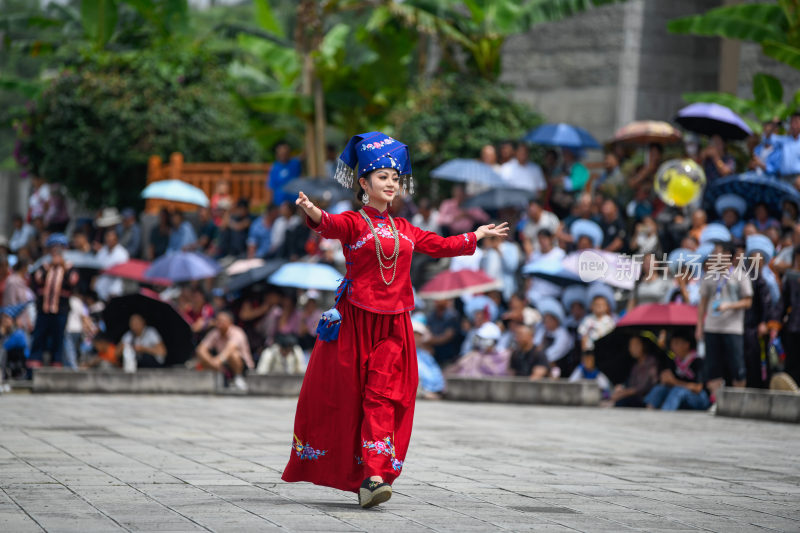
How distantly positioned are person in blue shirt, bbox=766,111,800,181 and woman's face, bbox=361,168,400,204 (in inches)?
355

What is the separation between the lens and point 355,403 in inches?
268

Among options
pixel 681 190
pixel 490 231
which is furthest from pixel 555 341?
pixel 490 231

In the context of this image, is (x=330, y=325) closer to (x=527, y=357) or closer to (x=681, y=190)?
(x=527, y=357)

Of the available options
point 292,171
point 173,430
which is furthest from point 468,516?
point 292,171

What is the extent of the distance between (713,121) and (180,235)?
9003 mm

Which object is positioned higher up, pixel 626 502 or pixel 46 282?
pixel 46 282

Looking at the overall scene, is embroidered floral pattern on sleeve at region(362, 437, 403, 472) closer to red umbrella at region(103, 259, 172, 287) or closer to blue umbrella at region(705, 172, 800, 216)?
blue umbrella at region(705, 172, 800, 216)

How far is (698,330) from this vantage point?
44.0 ft

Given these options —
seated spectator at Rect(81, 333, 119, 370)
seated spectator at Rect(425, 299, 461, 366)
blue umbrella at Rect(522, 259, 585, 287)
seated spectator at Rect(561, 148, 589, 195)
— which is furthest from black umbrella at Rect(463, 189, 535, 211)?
seated spectator at Rect(81, 333, 119, 370)

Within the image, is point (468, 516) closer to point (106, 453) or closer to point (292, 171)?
point (106, 453)

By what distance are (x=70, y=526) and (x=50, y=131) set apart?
21644 millimetres

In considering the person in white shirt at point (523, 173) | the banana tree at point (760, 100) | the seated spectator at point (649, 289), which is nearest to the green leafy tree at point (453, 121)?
the person in white shirt at point (523, 173)

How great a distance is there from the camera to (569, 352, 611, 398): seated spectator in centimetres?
1506

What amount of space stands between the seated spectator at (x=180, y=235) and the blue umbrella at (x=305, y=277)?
424 centimetres
